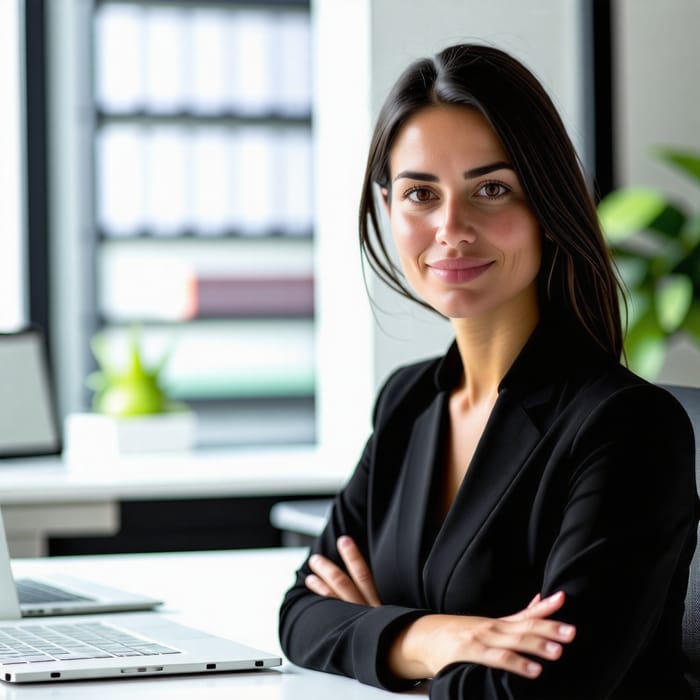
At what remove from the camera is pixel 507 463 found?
1.47 metres

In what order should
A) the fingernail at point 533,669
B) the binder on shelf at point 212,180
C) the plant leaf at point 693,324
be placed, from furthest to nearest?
the binder on shelf at point 212,180
the plant leaf at point 693,324
the fingernail at point 533,669

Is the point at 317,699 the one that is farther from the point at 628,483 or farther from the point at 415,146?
the point at 415,146

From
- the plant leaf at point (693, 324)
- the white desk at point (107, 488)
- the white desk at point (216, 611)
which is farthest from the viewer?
the plant leaf at point (693, 324)

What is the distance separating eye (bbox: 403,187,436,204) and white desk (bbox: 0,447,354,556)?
6.71 feet

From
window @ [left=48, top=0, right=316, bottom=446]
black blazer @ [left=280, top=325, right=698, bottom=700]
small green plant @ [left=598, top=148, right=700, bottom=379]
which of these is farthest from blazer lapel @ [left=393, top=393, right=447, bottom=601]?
window @ [left=48, top=0, right=316, bottom=446]

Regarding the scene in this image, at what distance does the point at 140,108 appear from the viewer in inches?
167

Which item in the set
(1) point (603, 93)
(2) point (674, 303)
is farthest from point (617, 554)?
(1) point (603, 93)

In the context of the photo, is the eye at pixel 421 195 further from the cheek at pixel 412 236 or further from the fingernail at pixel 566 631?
the fingernail at pixel 566 631

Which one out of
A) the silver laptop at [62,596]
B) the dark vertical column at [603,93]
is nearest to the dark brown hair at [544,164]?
the silver laptop at [62,596]

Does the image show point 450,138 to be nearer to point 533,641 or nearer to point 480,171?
point 480,171

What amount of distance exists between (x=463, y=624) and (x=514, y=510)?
0.15 m

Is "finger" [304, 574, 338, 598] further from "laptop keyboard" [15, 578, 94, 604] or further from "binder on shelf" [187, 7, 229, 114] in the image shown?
"binder on shelf" [187, 7, 229, 114]

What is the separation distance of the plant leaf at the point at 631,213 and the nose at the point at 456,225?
7.82ft

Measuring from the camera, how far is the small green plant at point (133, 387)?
12.9 ft
